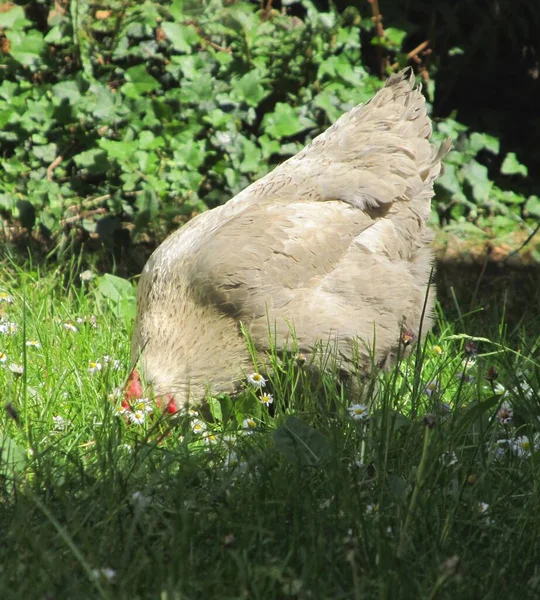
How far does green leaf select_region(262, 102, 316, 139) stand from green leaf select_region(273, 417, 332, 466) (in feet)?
11.4

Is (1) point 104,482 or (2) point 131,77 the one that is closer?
(1) point 104,482

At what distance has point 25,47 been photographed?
6047 millimetres

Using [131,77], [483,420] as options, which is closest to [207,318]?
[483,420]

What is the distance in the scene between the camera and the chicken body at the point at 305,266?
3746mm

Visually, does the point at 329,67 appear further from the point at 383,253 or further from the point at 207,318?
the point at 207,318

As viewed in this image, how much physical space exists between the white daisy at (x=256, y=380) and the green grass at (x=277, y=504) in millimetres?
110

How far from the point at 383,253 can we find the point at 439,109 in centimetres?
314

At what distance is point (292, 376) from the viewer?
348 centimetres

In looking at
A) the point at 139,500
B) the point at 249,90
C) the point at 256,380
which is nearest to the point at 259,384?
the point at 256,380

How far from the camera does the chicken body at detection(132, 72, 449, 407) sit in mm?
3746

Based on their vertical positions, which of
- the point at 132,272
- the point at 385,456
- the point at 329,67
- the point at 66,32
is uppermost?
the point at 66,32

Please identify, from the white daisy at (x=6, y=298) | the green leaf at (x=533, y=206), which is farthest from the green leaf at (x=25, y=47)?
the green leaf at (x=533, y=206)

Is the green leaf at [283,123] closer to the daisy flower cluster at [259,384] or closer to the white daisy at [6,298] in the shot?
the white daisy at [6,298]

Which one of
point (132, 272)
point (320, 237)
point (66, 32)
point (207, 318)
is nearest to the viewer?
point (207, 318)
